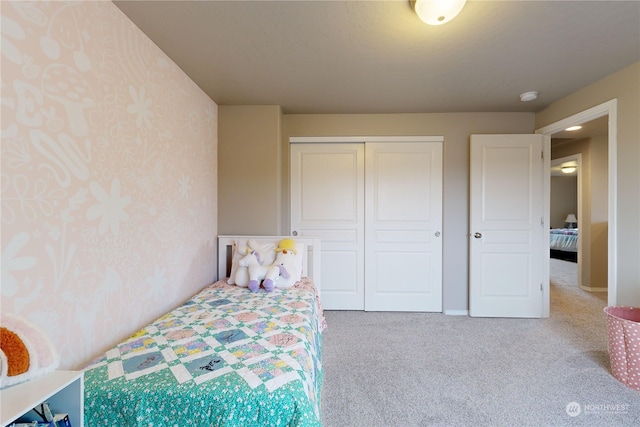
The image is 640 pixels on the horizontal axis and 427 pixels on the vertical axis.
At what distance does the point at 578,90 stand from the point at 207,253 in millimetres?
3735

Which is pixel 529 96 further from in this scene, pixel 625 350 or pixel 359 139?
pixel 625 350

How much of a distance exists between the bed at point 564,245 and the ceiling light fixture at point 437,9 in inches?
273

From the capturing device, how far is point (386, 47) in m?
1.75

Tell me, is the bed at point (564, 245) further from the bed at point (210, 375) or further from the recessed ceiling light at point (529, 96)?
the bed at point (210, 375)

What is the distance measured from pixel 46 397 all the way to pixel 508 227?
11.7ft

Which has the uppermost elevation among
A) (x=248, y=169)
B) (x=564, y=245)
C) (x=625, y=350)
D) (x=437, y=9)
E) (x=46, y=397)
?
(x=437, y=9)

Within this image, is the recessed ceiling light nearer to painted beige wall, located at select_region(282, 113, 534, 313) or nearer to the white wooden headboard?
painted beige wall, located at select_region(282, 113, 534, 313)

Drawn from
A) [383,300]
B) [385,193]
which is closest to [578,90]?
[385,193]

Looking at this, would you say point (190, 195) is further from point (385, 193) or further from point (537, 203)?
point (537, 203)

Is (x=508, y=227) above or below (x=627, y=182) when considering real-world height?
below

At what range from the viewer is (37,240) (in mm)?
1031

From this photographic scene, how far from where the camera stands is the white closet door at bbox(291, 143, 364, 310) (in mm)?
3086

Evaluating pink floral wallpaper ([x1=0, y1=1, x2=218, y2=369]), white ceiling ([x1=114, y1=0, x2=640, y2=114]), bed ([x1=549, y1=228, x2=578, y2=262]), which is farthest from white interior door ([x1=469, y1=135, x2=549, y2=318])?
bed ([x1=549, y1=228, x2=578, y2=262])

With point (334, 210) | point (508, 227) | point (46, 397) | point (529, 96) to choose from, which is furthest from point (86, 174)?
A: point (508, 227)
